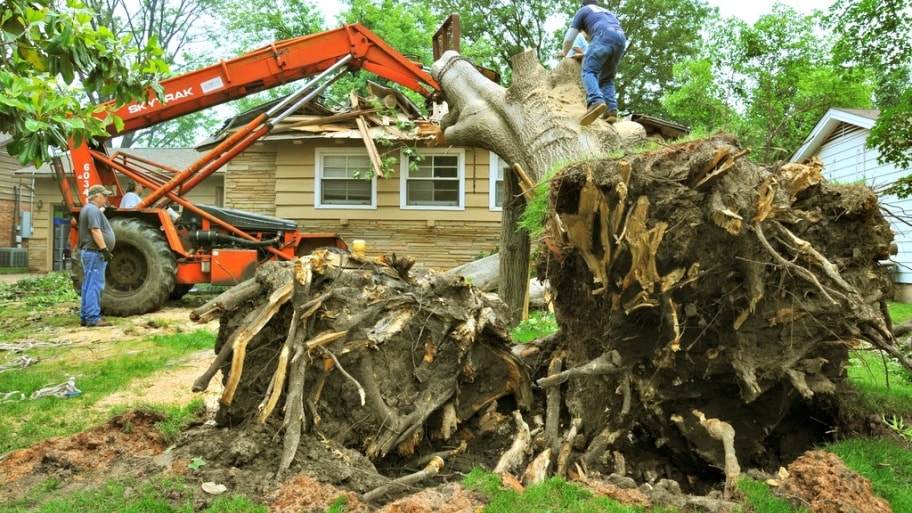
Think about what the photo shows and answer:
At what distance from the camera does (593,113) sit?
612 cm

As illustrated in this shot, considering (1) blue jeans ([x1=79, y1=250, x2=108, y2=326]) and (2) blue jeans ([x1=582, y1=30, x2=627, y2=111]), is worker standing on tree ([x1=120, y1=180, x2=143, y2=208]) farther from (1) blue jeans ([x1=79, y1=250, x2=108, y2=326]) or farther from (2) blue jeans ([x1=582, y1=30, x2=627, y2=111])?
(2) blue jeans ([x1=582, y1=30, x2=627, y2=111])

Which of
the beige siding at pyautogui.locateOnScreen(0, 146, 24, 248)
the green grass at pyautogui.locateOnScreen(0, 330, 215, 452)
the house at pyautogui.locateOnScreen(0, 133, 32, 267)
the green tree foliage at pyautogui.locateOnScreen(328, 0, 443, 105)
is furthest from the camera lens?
the green tree foliage at pyautogui.locateOnScreen(328, 0, 443, 105)

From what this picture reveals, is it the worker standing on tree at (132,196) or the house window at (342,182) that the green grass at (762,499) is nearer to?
the worker standing on tree at (132,196)

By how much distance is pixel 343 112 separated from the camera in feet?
52.6

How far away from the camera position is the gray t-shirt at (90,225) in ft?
32.0

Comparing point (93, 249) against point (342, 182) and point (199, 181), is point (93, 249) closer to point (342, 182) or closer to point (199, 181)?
point (199, 181)

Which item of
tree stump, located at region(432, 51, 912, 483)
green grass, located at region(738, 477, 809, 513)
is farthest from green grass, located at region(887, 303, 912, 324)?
green grass, located at region(738, 477, 809, 513)

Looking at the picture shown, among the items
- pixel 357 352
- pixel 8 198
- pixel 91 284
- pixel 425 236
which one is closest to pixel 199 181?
pixel 91 284

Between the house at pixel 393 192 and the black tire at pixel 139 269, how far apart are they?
16.5 ft

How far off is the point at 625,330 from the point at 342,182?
12600mm

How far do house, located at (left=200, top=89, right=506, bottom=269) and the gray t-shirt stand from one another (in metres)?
6.23

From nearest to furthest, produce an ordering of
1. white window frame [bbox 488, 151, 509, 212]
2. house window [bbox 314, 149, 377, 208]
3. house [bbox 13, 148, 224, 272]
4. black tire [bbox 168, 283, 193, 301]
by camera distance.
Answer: black tire [bbox 168, 283, 193, 301] < white window frame [bbox 488, 151, 509, 212] < house window [bbox 314, 149, 377, 208] < house [bbox 13, 148, 224, 272]

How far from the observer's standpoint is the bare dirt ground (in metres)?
3.69

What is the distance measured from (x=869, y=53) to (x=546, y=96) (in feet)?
14.3
